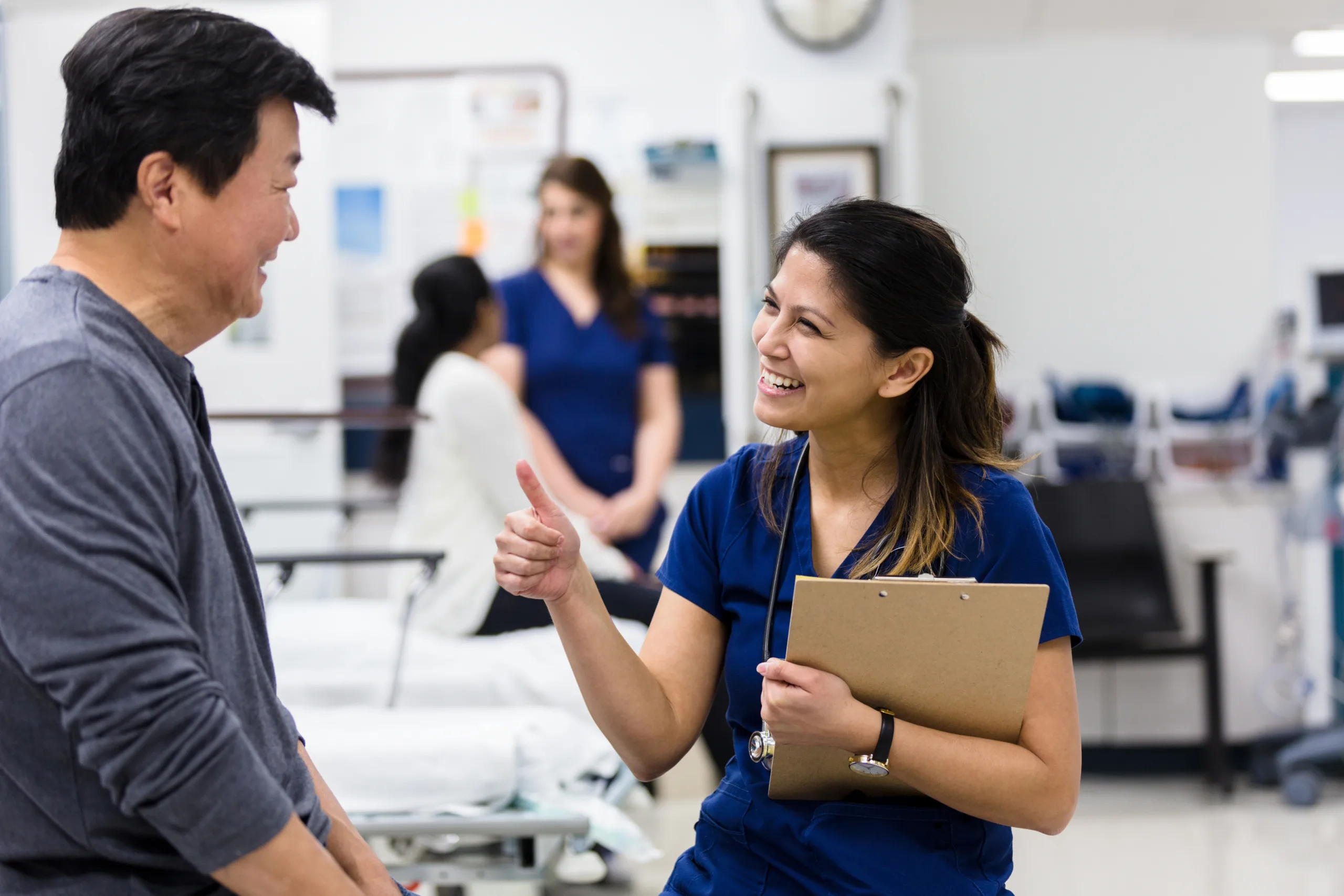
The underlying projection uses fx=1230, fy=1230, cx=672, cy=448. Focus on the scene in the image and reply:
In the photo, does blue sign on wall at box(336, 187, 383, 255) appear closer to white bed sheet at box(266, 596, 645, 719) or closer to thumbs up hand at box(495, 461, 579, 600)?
white bed sheet at box(266, 596, 645, 719)

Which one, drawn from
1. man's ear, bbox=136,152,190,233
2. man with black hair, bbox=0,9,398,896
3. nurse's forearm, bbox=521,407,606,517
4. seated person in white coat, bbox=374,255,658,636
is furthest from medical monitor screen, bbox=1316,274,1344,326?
man's ear, bbox=136,152,190,233

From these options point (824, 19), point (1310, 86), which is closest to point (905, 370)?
point (824, 19)

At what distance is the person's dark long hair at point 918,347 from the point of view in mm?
1297

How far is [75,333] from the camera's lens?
0.89 m

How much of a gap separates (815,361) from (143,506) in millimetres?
722

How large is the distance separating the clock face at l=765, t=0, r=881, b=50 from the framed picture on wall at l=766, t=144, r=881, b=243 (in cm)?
38

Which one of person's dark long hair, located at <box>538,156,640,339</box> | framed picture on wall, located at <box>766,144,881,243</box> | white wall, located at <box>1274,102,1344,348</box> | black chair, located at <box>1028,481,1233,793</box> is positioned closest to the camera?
person's dark long hair, located at <box>538,156,640,339</box>

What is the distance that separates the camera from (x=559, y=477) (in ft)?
11.1

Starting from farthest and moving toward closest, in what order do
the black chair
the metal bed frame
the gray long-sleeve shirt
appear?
the black chair
the metal bed frame
the gray long-sleeve shirt

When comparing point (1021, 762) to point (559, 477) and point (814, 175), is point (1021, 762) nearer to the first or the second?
point (559, 477)

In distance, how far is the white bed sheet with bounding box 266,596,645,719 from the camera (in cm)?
260

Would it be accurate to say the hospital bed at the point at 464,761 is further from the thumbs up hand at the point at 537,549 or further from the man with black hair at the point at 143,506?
the man with black hair at the point at 143,506

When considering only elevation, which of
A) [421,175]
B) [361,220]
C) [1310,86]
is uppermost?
[1310,86]

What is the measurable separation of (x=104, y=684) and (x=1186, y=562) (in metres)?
3.87
